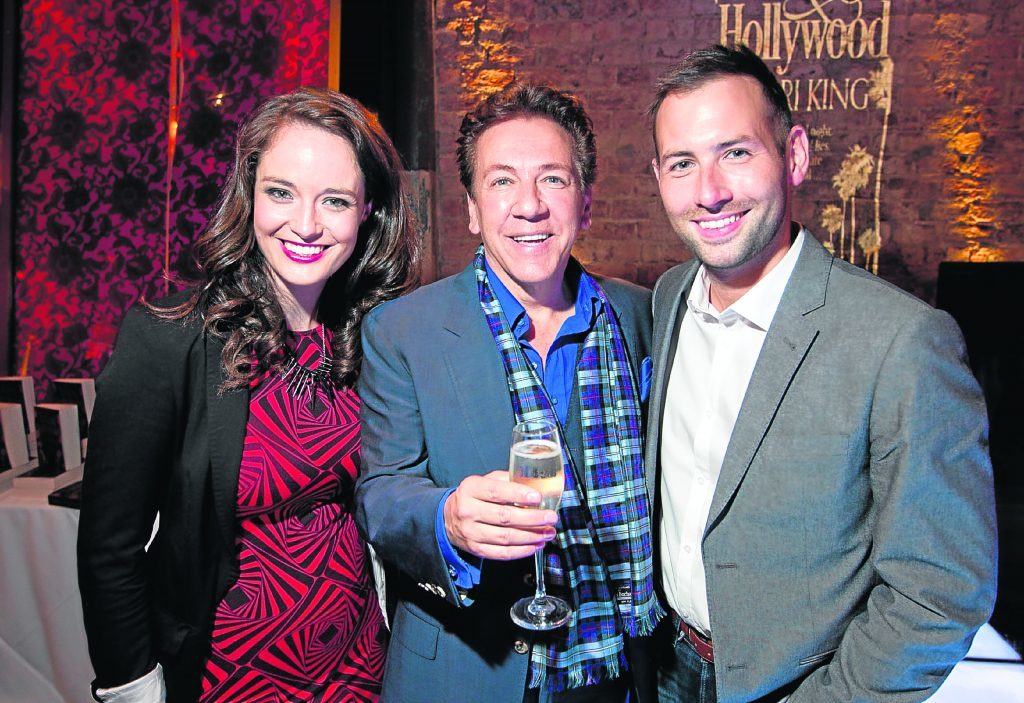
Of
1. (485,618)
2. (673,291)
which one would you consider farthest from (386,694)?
(673,291)

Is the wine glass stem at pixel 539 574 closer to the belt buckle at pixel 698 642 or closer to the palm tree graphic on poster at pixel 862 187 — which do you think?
the belt buckle at pixel 698 642

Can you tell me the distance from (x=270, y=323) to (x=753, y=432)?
1112 millimetres

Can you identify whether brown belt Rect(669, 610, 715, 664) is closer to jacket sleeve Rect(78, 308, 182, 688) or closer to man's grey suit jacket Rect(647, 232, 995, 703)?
man's grey suit jacket Rect(647, 232, 995, 703)

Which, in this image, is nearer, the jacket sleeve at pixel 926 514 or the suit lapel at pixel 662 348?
the jacket sleeve at pixel 926 514

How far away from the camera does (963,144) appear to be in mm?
4137

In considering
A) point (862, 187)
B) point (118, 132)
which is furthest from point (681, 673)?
point (118, 132)

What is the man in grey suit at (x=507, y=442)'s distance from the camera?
1514mm

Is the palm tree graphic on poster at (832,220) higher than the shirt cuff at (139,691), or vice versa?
the palm tree graphic on poster at (832,220)

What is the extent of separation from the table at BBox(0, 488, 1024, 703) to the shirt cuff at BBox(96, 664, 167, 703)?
1.31m

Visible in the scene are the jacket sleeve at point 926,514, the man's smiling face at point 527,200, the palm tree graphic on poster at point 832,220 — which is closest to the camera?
the jacket sleeve at point 926,514

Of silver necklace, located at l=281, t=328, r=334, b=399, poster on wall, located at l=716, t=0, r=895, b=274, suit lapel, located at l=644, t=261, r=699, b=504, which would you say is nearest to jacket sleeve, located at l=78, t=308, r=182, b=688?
silver necklace, located at l=281, t=328, r=334, b=399

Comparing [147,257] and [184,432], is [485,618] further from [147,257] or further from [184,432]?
[147,257]

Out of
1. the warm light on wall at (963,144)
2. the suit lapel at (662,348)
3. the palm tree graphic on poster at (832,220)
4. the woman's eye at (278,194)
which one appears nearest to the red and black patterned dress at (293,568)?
the woman's eye at (278,194)

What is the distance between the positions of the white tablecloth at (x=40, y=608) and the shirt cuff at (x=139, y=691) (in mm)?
1320
